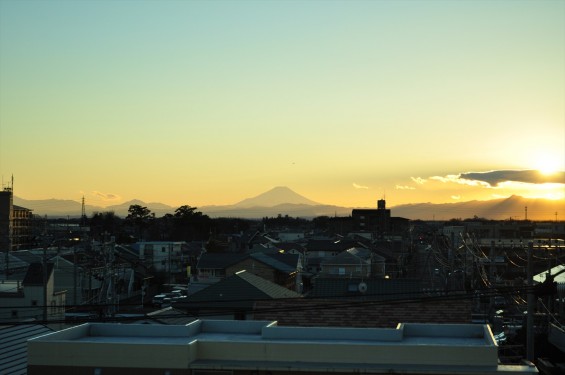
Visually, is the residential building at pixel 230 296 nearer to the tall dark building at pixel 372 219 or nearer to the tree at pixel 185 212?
the tree at pixel 185 212

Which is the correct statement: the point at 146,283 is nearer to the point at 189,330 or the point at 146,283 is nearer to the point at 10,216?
the point at 10,216

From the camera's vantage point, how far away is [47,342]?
591 inches

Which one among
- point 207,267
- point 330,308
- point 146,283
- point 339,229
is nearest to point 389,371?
point 330,308

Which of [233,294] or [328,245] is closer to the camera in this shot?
[233,294]

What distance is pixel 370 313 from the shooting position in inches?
917

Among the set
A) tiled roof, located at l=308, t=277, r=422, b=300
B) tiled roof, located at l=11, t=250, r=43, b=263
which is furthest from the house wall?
tiled roof, located at l=308, t=277, r=422, b=300

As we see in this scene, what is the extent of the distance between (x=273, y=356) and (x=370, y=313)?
30.0 ft

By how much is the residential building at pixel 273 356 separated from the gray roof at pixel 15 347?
130 inches

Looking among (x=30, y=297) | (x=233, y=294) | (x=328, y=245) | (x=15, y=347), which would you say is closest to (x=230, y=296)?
(x=233, y=294)

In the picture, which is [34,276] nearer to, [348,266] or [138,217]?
[348,266]

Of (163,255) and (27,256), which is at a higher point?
(27,256)

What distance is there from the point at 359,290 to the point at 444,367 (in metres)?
12.9

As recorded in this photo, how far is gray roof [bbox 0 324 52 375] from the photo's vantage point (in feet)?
59.6

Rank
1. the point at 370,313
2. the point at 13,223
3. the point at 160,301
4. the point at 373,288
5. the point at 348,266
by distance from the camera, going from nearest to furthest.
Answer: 1. the point at 370,313
2. the point at 373,288
3. the point at 160,301
4. the point at 348,266
5. the point at 13,223
